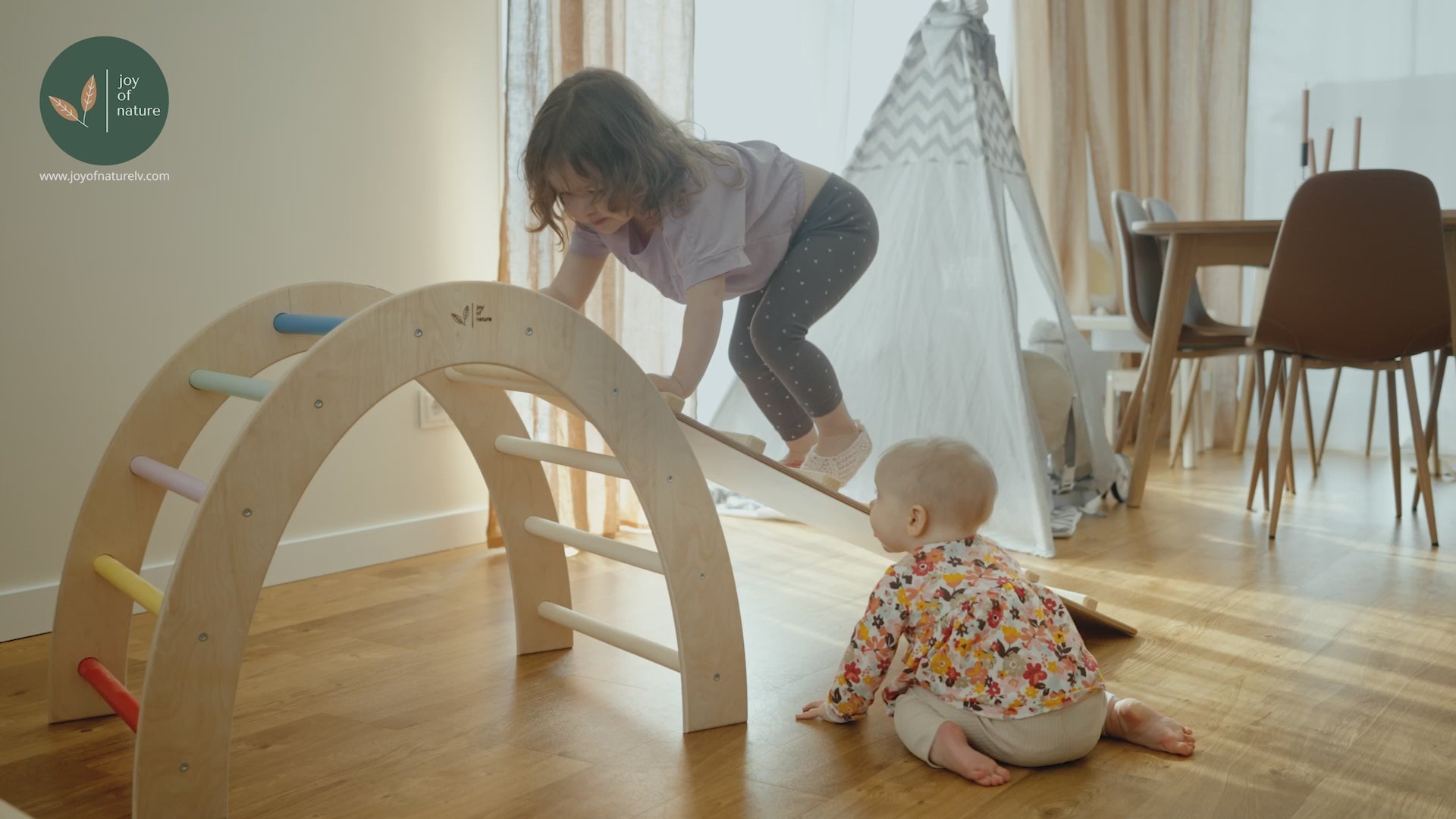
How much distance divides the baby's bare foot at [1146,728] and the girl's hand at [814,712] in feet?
1.17

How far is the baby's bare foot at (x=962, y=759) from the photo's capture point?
1.35 meters

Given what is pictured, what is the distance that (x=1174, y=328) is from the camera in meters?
3.18

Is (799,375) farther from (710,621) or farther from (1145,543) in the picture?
(1145,543)

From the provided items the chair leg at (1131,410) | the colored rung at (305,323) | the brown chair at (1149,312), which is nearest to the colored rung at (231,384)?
the colored rung at (305,323)

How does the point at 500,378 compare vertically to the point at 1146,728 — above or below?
above

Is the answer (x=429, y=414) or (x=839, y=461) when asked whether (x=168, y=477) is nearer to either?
(x=839, y=461)

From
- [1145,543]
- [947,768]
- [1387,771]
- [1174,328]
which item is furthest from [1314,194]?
[947,768]

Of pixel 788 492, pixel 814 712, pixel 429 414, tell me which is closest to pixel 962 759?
pixel 814 712

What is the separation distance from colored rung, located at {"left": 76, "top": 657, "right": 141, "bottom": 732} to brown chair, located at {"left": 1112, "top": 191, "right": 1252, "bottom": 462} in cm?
277

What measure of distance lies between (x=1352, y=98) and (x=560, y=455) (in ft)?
13.1

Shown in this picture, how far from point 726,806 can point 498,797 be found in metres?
0.26

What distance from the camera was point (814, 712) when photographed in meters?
1.56

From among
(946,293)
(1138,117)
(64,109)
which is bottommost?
(946,293)

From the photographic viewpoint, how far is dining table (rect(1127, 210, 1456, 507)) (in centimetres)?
297
